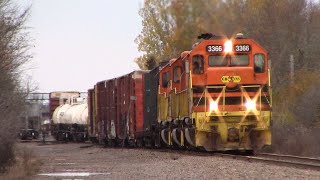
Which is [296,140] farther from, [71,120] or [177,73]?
[71,120]

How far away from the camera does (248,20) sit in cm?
3712

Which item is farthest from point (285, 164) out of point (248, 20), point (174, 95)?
point (248, 20)

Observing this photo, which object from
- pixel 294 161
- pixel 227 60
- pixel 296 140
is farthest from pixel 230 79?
pixel 296 140

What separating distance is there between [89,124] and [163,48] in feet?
43.5

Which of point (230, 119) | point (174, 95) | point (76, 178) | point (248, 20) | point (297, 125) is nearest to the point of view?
point (76, 178)

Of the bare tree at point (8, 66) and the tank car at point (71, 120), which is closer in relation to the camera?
the bare tree at point (8, 66)

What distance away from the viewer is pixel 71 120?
45.9 metres

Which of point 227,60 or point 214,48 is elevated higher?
point 214,48

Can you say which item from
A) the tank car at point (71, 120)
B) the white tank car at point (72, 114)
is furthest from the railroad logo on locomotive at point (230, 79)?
the white tank car at point (72, 114)

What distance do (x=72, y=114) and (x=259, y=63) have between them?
88.6 feet

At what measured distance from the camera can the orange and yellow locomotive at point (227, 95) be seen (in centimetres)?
1980

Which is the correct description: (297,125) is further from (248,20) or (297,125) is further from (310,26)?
(310,26)

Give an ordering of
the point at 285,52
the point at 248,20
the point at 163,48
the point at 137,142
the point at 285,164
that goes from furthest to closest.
A: the point at 163,48 < the point at 285,52 < the point at 248,20 < the point at 137,142 < the point at 285,164

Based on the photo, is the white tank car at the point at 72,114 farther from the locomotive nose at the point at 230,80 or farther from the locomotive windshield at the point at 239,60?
the locomotive nose at the point at 230,80
